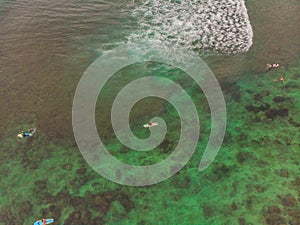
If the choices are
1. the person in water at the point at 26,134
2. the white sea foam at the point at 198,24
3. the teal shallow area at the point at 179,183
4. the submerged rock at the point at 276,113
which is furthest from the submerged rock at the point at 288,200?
the person in water at the point at 26,134

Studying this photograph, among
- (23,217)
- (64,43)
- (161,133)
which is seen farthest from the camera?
(64,43)

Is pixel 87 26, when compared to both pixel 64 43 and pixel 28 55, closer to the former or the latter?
pixel 64 43

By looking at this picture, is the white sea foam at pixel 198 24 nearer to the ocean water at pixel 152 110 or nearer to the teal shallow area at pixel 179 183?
the ocean water at pixel 152 110

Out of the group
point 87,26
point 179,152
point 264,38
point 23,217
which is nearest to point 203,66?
point 264,38

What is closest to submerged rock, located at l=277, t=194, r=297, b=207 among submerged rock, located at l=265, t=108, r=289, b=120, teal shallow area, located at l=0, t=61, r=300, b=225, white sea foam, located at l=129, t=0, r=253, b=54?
teal shallow area, located at l=0, t=61, r=300, b=225

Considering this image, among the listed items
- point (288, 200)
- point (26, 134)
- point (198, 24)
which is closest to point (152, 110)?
point (26, 134)

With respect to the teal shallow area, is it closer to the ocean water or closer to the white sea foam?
the ocean water

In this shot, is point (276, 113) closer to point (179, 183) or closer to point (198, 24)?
point (179, 183)
